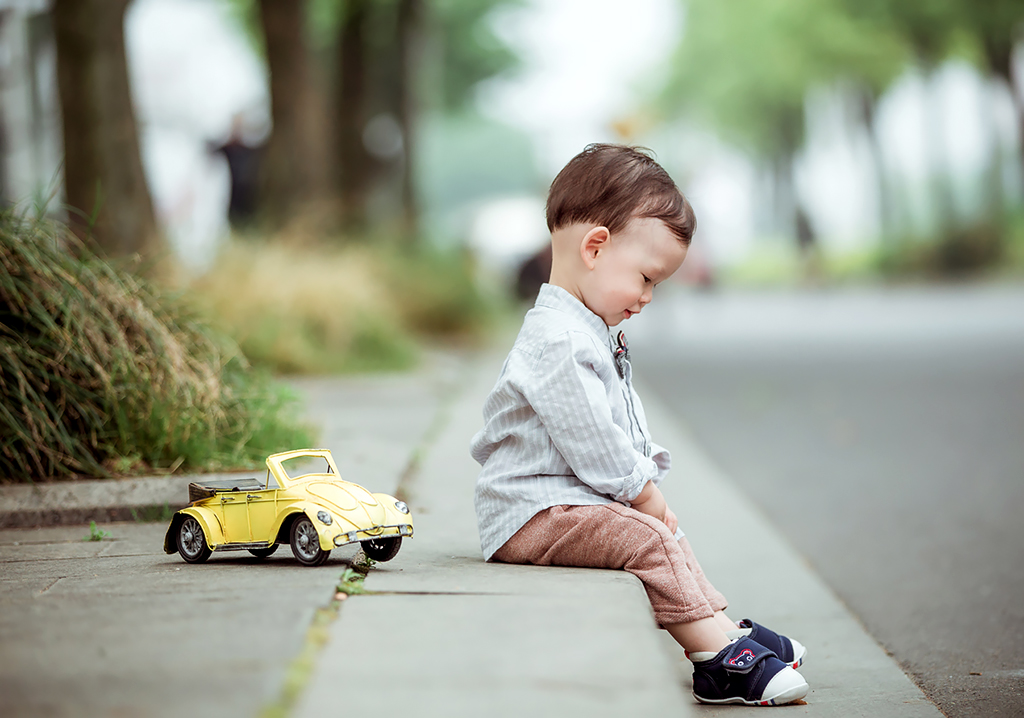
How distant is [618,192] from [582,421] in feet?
1.96

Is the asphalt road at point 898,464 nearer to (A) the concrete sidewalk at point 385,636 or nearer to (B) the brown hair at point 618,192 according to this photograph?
(A) the concrete sidewalk at point 385,636

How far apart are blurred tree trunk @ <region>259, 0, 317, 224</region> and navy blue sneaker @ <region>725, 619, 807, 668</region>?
989 cm

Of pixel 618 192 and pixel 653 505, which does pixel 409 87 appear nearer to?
pixel 618 192

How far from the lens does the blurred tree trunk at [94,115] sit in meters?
7.48

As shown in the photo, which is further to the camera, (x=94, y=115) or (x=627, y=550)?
(x=94, y=115)

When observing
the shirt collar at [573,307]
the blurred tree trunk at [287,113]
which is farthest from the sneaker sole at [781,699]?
the blurred tree trunk at [287,113]

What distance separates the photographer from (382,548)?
307 cm

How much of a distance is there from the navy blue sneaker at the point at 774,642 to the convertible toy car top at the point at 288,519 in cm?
87

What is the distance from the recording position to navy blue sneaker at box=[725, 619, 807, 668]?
3.05 metres

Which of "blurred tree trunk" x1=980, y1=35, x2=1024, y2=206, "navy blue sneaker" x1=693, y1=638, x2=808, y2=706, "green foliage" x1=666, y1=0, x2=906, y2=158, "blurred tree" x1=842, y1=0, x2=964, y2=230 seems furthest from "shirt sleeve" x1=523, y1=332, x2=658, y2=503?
"green foliage" x1=666, y1=0, x2=906, y2=158

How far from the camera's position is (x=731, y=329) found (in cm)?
1723

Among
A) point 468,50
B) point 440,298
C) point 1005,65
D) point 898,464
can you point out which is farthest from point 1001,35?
point 898,464

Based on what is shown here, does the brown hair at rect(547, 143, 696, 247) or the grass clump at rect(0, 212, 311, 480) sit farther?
the grass clump at rect(0, 212, 311, 480)

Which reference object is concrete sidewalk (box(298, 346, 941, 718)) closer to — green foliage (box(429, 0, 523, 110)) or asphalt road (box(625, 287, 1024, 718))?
asphalt road (box(625, 287, 1024, 718))
